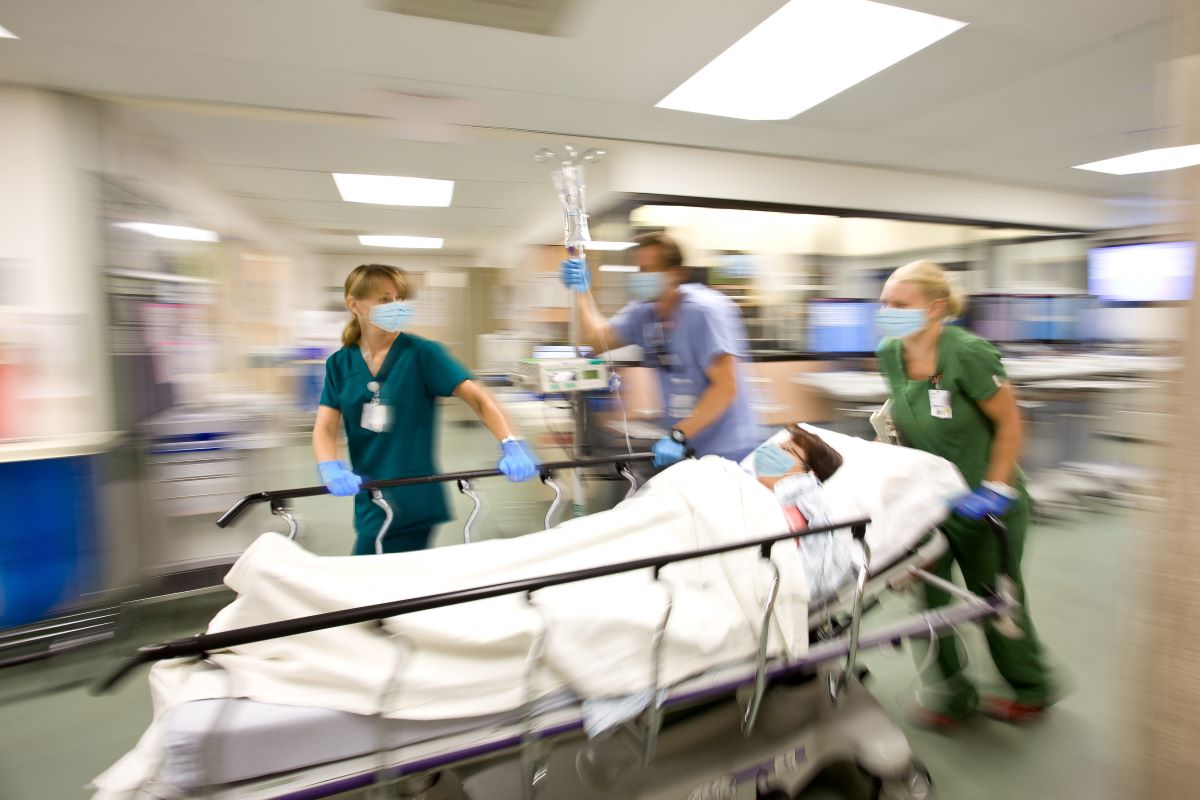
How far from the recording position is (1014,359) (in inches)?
157

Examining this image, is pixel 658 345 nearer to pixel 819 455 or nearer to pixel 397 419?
pixel 819 455

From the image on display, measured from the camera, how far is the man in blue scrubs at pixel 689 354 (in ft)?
6.90

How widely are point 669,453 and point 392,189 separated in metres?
2.92

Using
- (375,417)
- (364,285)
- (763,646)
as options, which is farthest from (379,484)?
(763,646)

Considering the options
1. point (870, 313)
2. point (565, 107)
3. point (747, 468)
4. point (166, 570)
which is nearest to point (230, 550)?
point (166, 570)

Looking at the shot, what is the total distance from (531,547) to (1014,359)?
4008mm

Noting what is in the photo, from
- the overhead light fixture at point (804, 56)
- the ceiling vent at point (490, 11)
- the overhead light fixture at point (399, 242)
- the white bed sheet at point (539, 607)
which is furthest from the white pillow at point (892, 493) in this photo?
the overhead light fixture at point (399, 242)

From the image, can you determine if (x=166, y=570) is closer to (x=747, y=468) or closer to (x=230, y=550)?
(x=230, y=550)

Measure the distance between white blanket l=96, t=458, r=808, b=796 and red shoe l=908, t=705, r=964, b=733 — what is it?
0.97m

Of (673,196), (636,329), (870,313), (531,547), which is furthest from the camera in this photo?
(870,313)

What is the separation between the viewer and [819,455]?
1.74 metres

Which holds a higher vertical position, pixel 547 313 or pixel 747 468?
pixel 547 313

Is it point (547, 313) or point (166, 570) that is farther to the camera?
point (547, 313)

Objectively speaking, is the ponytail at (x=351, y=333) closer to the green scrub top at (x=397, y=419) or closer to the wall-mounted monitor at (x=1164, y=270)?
the green scrub top at (x=397, y=419)
